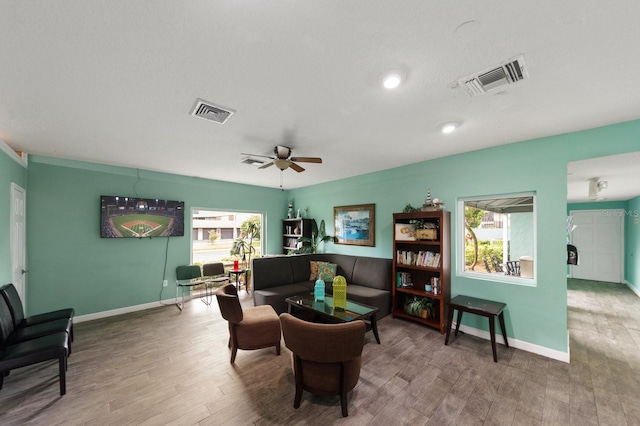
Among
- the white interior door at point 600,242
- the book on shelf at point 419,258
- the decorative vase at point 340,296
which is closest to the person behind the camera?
the decorative vase at point 340,296

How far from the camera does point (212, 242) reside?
19.5 ft

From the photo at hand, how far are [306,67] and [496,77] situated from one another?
1.40 meters

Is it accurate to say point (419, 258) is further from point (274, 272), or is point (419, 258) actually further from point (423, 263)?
point (274, 272)

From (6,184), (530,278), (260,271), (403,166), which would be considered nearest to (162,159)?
(6,184)

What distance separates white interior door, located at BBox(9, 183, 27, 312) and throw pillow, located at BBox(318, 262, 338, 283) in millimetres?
4355

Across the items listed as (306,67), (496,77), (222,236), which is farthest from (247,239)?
(496,77)

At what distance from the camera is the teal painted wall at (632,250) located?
5.12m

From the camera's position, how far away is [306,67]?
66.4 inches

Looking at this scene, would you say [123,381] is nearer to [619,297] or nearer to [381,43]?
[381,43]

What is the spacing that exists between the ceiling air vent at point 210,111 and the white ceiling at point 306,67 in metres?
0.09

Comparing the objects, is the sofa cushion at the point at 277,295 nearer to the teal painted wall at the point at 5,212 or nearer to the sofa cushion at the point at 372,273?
the sofa cushion at the point at 372,273

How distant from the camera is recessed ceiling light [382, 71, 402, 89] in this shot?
174cm

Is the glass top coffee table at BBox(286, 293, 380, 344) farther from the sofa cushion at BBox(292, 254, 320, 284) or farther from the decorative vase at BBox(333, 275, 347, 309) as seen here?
the sofa cushion at BBox(292, 254, 320, 284)

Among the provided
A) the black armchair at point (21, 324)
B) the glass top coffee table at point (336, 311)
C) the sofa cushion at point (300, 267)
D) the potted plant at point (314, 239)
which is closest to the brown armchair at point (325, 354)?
the glass top coffee table at point (336, 311)
